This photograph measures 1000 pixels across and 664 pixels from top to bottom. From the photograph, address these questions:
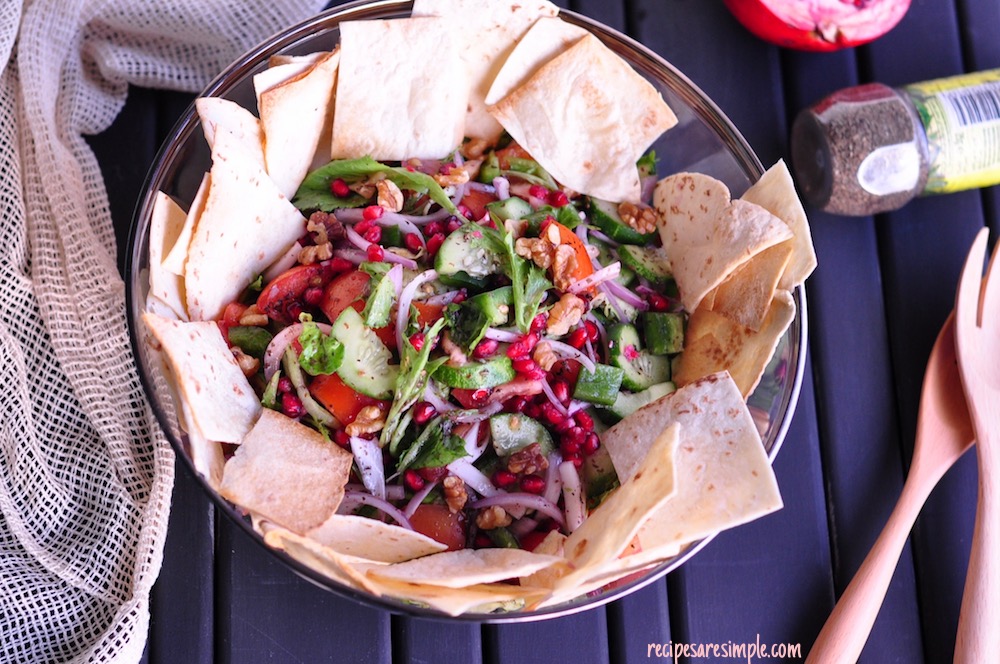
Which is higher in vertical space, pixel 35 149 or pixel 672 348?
pixel 35 149

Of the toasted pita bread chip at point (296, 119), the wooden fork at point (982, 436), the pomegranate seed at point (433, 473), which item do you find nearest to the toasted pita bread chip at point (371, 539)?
the pomegranate seed at point (433, 473)

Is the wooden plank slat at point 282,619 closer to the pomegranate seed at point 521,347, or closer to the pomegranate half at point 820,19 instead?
the pomegranate seed at point 521,347

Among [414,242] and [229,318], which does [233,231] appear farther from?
[414,242]

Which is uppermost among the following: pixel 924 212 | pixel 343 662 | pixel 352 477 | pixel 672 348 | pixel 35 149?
pixel 35 149

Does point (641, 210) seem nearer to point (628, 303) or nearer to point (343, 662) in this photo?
point (628, 303)

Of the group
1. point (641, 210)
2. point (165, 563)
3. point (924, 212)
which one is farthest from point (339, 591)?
point (924, 212)

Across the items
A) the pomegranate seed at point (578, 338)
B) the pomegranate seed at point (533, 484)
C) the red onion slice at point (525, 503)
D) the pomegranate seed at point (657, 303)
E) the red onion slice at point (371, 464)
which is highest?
the pomegranate seed at point (657, 303)
